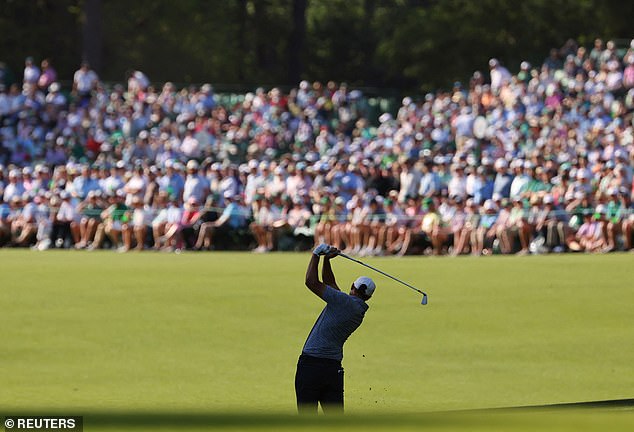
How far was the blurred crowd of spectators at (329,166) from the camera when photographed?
2659 cm

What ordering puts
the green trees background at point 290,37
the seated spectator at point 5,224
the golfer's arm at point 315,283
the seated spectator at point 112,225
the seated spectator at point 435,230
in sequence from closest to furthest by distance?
the golfer's arm at point 315,283
the seated spectator at point 435,230
the seated spectator at point 112,225
the seated spectator at point 5,224
the green trees background at point 290,37

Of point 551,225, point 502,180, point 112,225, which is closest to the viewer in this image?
point 551,225

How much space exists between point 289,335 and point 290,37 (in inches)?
1481

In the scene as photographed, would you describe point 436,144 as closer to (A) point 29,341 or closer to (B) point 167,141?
(B) point 167,141

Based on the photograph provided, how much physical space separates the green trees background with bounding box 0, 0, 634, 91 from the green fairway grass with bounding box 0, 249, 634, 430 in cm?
2360

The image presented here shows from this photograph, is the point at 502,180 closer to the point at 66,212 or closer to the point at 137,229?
the point at 137,229

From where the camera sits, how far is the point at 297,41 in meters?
55.4

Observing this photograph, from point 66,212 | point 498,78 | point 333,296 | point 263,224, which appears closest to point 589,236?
point 263,224

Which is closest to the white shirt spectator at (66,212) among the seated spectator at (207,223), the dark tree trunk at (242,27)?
the seated spectator at (207,223)

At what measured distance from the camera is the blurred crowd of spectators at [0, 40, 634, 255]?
2659 centimetres

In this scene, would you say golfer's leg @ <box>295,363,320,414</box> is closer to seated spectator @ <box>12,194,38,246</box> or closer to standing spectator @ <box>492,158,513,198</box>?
standing spectator @ <box>492,158,513,198</box>

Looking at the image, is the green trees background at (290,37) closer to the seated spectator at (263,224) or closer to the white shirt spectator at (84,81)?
the white shirt spectator at (84,81)

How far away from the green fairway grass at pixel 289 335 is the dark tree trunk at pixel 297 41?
97.3 feet

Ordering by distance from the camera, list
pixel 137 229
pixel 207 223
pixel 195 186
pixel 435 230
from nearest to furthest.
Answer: pixel 435 230, pixel 207 223, pixel 137 229, pixel 195 186
